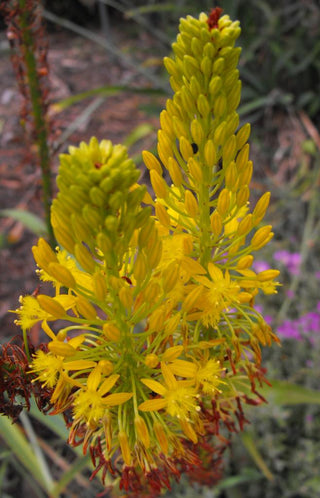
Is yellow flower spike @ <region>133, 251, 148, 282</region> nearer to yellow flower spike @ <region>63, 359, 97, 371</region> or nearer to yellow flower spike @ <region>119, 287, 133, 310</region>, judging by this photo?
yellow flower spike @ <region>119, 287, 133, 310</region>

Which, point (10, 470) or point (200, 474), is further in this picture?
point (10, 470)

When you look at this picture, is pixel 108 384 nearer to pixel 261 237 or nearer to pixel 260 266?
pixel 261 237

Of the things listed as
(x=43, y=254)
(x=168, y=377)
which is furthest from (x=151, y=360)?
(x=43, y=254)

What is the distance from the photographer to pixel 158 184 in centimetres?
94

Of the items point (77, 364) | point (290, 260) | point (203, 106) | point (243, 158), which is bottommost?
point (290, 260)

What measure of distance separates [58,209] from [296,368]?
2154mm

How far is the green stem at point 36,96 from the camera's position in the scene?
151cm

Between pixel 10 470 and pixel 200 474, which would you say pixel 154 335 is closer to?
pixel 200 474

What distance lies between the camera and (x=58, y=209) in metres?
0.81

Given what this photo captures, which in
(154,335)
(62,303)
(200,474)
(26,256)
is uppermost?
(26,256)

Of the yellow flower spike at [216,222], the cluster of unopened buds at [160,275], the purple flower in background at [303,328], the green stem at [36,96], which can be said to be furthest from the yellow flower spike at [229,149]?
the purple flower in background at [303,328]

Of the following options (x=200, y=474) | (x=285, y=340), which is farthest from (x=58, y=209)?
(x=285, y=340)

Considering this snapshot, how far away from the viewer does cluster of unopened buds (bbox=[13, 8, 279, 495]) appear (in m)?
0.81

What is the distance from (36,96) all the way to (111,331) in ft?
3.44
